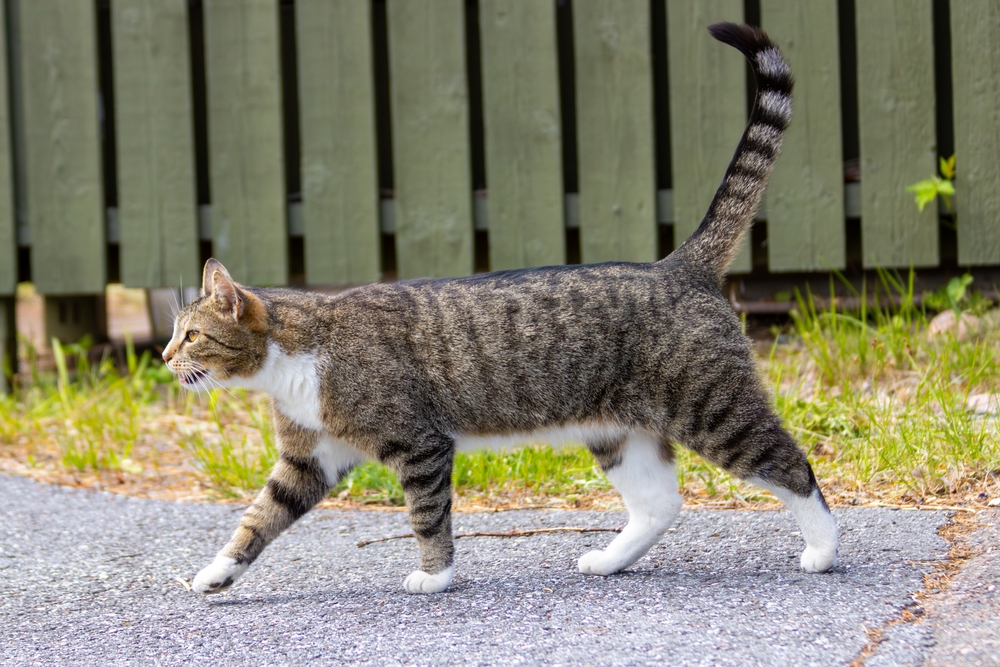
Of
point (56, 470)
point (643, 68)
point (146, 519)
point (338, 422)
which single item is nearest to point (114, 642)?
point (338, 422)

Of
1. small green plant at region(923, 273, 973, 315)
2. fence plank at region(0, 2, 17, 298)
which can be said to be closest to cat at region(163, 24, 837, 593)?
small green plant at region(923, 273, 973, 315)

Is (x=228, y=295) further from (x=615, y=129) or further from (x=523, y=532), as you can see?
(x=615, y=129)

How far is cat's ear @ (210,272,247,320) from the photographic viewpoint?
9.96ft

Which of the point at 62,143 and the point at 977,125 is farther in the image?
the point at 62,143

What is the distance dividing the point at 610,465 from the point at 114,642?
61.2 inches

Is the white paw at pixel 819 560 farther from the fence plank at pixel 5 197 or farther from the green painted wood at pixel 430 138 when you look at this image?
the fence plank at pixel 5 197

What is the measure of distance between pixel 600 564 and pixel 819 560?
634mm

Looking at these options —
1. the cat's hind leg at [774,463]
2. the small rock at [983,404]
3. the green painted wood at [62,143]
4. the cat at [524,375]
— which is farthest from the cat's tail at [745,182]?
the green painted wood at [62,143]

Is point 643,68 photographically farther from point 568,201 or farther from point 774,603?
point 774,603

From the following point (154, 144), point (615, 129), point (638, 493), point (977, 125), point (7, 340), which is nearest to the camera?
point (638, 493)

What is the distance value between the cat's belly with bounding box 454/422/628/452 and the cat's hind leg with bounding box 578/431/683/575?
0.26ft

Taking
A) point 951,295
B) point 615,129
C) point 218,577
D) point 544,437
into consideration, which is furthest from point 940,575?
point 615,129

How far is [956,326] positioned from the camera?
4.67 meters

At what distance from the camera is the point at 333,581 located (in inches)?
118
